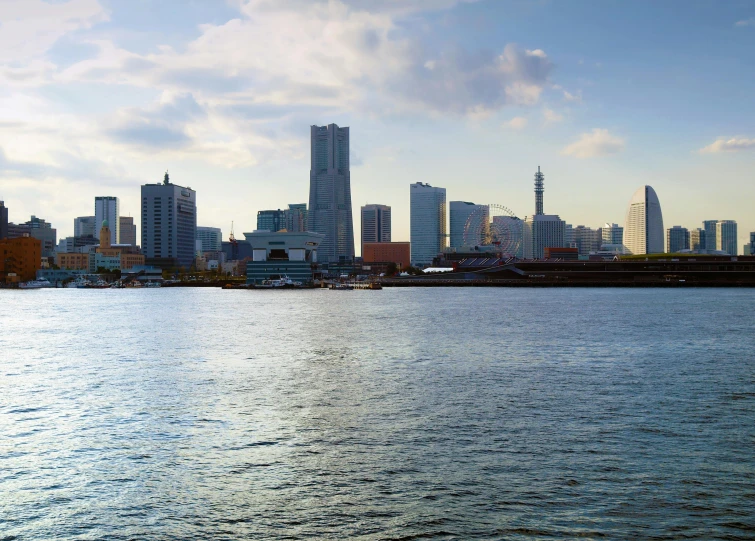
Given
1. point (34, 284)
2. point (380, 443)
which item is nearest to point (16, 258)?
point (34, 284)

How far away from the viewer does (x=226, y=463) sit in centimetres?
1859

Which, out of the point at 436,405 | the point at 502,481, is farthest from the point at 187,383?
the point at 502,481

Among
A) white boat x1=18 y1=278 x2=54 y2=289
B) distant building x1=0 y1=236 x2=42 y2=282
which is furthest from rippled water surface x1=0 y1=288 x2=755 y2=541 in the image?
distant building x1=0 y1=236 x2=42 y2=282

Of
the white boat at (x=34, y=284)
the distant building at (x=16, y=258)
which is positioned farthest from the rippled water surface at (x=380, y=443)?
the distant building at (x=16, y=258)

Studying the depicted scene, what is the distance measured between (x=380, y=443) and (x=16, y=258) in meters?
200

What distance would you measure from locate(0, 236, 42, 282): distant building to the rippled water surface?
170 metres

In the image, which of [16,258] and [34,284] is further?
[16,258]

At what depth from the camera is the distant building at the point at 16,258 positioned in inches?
7569

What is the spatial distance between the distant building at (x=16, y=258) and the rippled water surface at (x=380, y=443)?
16982 centimetres

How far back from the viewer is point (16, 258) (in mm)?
193625

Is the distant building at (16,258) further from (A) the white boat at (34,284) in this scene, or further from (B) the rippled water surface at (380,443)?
(B) the rippled water surface at (380,443)

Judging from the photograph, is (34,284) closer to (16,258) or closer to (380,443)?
(16,258)

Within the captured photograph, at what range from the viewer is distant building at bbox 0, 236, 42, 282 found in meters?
192

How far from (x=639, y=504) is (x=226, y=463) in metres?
10.3
